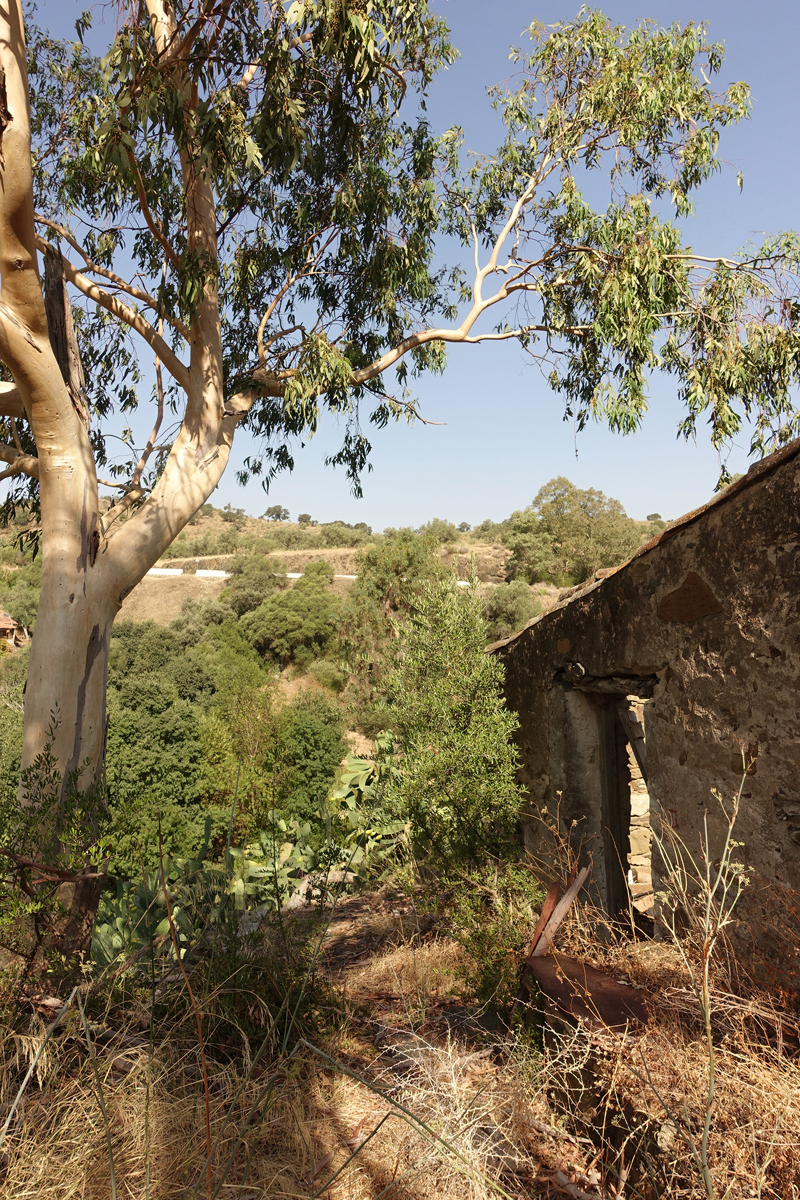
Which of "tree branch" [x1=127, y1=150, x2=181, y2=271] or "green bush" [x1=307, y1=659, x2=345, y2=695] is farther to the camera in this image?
"green bush" [x1=307, y1=659, x2=345, y2=695]

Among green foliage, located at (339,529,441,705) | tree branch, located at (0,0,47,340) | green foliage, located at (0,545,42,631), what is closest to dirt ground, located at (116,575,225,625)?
green foliage, located at (0,545,42,631)

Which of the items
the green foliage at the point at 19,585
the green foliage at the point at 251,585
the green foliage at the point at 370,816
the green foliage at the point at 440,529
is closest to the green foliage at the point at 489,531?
the green foliage at the point at 440,529

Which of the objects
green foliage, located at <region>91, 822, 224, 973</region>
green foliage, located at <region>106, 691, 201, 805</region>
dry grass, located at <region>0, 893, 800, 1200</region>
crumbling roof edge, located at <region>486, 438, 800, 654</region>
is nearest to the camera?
dry grass, located at <region>0, 893, 800, 1200</region>

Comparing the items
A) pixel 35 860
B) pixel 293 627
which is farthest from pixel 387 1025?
pixel 293 627

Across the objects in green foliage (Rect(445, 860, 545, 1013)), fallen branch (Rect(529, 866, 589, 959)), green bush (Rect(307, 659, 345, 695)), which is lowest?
green foliage (Rect(445, 860, 545, 1013))

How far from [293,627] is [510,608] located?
25.5 ft

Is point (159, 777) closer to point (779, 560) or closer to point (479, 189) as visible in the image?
point (479, 189)

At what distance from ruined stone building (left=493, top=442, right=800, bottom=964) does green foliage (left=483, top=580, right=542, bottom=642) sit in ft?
55.8

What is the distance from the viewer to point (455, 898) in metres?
4.90

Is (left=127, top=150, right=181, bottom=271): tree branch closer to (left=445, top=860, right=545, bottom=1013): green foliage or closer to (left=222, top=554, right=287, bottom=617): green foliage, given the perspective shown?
(left=445, top=860, right=545, bottom=1013): green foliage

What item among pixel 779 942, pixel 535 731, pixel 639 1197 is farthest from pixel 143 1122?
pixel 535 731

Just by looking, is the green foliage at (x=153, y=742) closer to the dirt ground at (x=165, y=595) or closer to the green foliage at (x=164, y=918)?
the green foliage at (x=164, y=918)

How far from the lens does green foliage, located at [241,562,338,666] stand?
25094mm

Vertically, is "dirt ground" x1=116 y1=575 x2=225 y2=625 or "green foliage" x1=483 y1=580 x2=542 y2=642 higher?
"dirt ground" x1=116 y1=575 x2=225 y2=625
